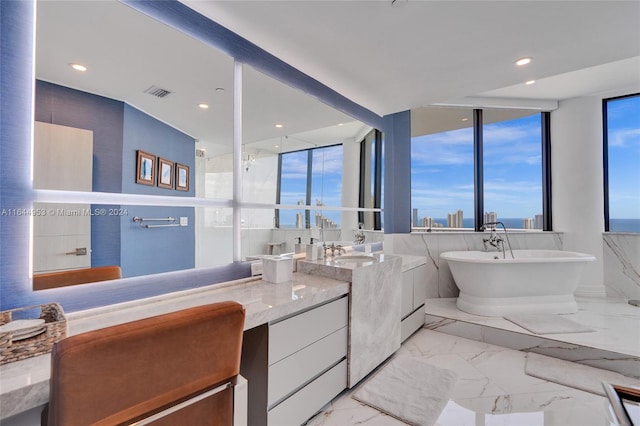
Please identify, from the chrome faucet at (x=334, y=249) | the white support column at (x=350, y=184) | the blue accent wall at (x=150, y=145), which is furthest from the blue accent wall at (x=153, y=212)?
the white support column at (x=350, y=184)

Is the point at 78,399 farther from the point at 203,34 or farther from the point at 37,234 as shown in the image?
the point at 203,34

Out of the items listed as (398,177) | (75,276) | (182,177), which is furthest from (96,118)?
(398,177)

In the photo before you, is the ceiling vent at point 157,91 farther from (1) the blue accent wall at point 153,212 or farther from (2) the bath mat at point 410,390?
(2) the bath mat at point 410,390

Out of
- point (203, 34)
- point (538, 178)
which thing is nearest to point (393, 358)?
point (203, 34)

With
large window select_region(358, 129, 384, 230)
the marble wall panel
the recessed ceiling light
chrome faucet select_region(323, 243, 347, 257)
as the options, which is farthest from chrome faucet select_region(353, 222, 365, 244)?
the marble wall panel

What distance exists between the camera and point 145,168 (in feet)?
4.83

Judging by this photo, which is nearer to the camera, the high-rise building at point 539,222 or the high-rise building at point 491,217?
the high-rise building at point 491,217

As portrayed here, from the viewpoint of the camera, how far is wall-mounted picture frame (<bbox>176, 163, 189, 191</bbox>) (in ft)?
5.39

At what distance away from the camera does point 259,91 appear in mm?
2062

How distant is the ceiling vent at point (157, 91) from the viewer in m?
1.51

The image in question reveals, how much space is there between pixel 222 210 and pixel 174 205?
0.31 meters

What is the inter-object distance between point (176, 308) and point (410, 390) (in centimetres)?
178

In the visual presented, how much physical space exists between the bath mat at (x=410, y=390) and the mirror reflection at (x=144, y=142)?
129 cm

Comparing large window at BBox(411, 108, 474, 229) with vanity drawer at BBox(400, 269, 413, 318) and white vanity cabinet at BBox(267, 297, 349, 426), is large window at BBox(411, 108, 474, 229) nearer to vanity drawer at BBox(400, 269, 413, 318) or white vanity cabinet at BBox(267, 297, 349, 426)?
vanity drawer at BBox(400, 269, 413, 318)
